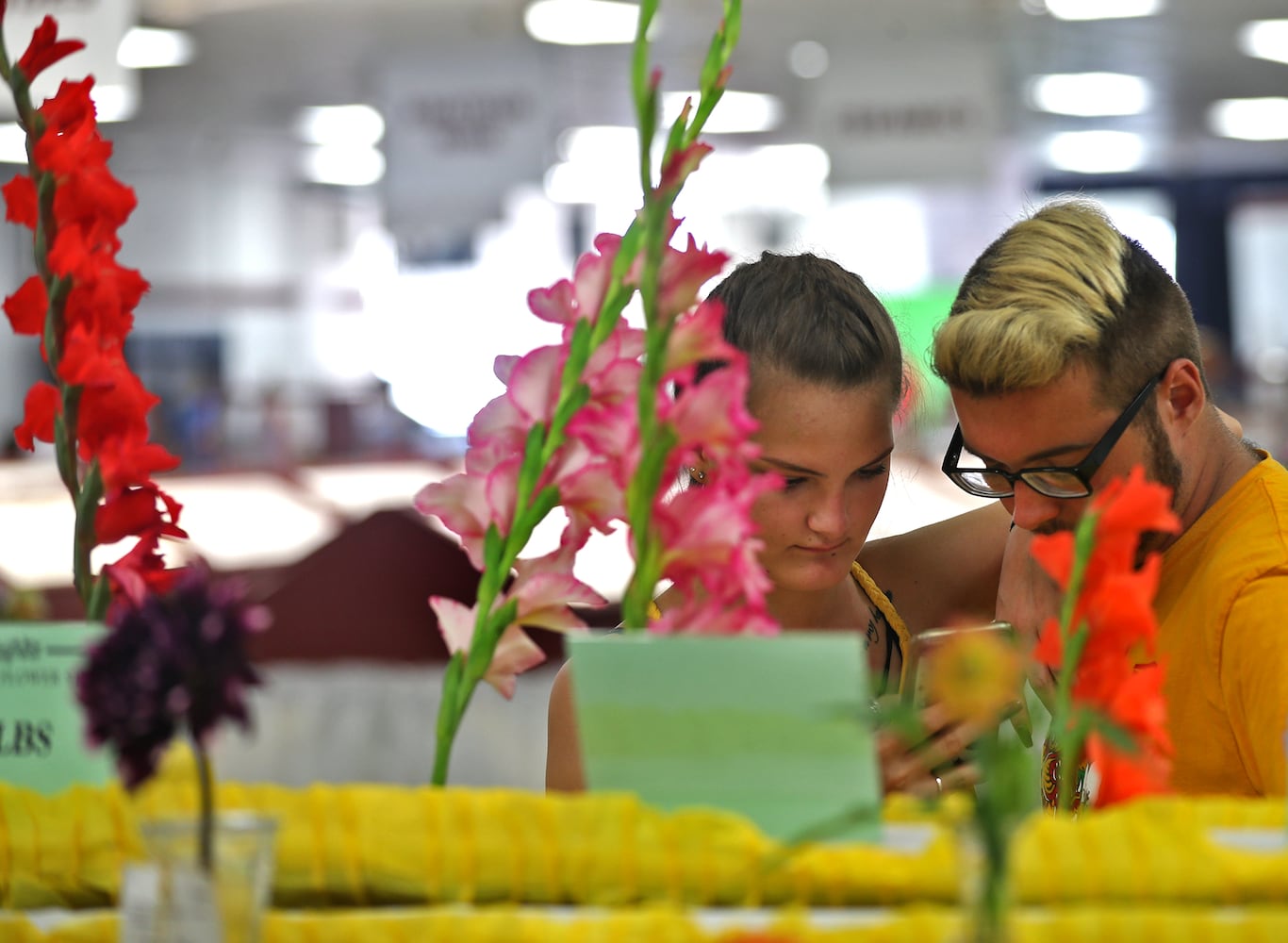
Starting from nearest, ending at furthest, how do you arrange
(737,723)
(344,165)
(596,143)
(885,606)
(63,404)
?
(737,723)
(63,404)
(885,606)
(596,143)
(344,165)

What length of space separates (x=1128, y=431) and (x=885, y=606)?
0.39m

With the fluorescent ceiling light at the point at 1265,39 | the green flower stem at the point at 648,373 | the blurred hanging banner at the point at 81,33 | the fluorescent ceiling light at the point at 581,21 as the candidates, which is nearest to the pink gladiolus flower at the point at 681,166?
the green flower stem at the point at 648,373

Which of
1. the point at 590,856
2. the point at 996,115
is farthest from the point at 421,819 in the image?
the point at 996,115

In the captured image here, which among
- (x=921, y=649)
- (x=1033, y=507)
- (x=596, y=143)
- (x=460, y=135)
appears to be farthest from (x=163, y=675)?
(x=596, y=143)

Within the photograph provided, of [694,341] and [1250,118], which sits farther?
[1250,118]

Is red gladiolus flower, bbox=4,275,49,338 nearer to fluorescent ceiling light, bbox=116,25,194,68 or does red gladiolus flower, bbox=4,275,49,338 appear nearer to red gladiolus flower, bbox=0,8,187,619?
red gladiolus flower, bbox=0,8,187,619

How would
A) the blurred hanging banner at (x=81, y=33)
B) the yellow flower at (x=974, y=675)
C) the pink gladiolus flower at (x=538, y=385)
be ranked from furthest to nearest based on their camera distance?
the blurred hanging banner at (x=81, y=33), the pink gladiolus flower at (x=538, y=385), the yellow flower at (x=974, y=675)

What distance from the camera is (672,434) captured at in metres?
0.70

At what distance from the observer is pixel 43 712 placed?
2.67ft

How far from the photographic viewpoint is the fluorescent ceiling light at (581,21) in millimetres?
7016

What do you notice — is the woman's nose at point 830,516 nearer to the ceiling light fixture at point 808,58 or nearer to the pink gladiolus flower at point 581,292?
the pink gladiolus flower at point 581,292

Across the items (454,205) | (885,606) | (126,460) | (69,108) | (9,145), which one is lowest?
(885,606)

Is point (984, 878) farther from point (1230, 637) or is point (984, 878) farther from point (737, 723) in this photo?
point (1230, 637)

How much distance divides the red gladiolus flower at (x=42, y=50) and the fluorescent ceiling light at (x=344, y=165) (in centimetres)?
1104
